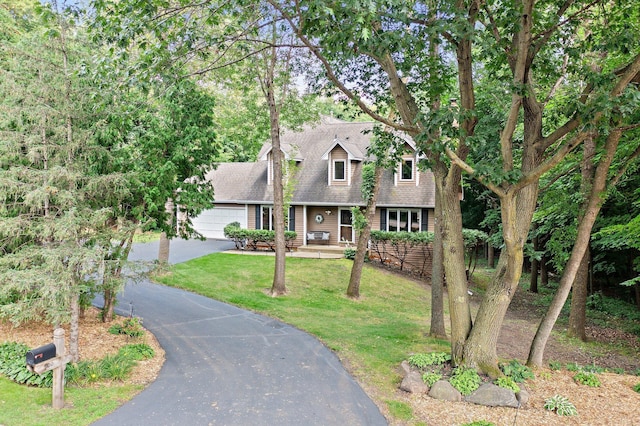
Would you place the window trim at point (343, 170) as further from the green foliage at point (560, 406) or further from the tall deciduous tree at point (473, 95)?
the green foliage at point (560, 406)

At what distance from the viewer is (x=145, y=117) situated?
9945 mm

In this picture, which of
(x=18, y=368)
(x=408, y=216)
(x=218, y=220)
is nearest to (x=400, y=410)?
(x=18, y=368)

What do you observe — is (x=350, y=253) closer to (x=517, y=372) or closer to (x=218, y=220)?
(x=218, y=220)

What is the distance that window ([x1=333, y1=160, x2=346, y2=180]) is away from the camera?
2308 cm

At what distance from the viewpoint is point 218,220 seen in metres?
26.2

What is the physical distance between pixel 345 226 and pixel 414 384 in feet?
51.7

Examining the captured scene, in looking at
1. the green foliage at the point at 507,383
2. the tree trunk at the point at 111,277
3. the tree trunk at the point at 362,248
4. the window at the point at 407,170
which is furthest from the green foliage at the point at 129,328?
the window at the point at 407,170

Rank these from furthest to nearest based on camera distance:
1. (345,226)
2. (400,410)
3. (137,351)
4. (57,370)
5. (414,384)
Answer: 1. (345,226)
2. (137,351)
3. (414,384)
4. (400,410)
5. (57,370)

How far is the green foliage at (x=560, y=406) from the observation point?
6594 mm

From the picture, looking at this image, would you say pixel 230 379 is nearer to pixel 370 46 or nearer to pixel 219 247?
pixel 370 46

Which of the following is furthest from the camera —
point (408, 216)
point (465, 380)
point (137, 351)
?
point (408, 216)

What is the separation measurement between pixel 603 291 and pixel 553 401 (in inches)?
652

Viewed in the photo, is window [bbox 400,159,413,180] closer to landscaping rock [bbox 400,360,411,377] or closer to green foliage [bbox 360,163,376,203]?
green foliage [bbox 360,163,376,203]

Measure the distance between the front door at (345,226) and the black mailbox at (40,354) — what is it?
680 inches
